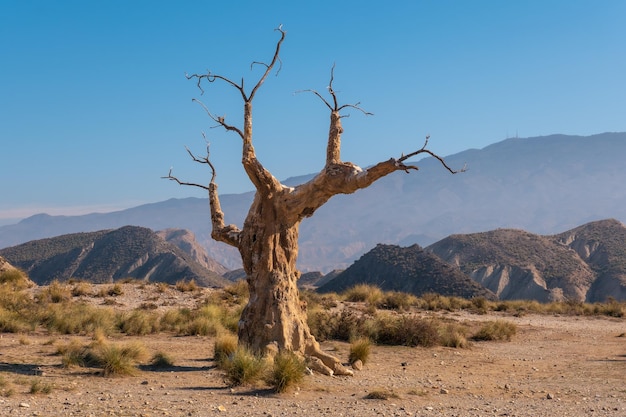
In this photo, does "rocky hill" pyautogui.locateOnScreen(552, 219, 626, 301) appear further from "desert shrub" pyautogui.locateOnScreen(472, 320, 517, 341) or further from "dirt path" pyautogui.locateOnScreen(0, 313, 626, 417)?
"dirt path" pyautogui.locateOnScreen(0, 313, 626, 417)

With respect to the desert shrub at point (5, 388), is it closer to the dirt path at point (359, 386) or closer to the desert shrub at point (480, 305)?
the dirt path at point (359, 386)

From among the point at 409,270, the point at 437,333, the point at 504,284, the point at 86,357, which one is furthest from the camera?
the point at 504,284

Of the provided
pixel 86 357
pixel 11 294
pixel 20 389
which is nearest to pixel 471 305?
pixel 11 294

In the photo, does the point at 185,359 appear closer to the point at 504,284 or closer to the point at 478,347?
the point at 478,347

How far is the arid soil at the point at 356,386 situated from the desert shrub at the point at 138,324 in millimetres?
860

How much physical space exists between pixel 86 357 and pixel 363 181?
248 inches

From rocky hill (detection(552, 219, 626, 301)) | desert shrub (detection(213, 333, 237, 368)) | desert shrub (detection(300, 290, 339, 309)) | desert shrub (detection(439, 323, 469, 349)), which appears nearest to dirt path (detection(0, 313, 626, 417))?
desert shrub (detection(213, 333, 237, 368))

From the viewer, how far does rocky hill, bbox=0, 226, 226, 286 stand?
223ft

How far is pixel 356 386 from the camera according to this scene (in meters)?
11.9

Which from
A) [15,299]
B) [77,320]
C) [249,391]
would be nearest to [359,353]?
[249,391]

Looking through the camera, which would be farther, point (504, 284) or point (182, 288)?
point (504, 284)

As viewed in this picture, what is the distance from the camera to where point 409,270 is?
170 ft

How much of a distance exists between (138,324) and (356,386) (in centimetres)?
866

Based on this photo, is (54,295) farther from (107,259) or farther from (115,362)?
(107,259)
